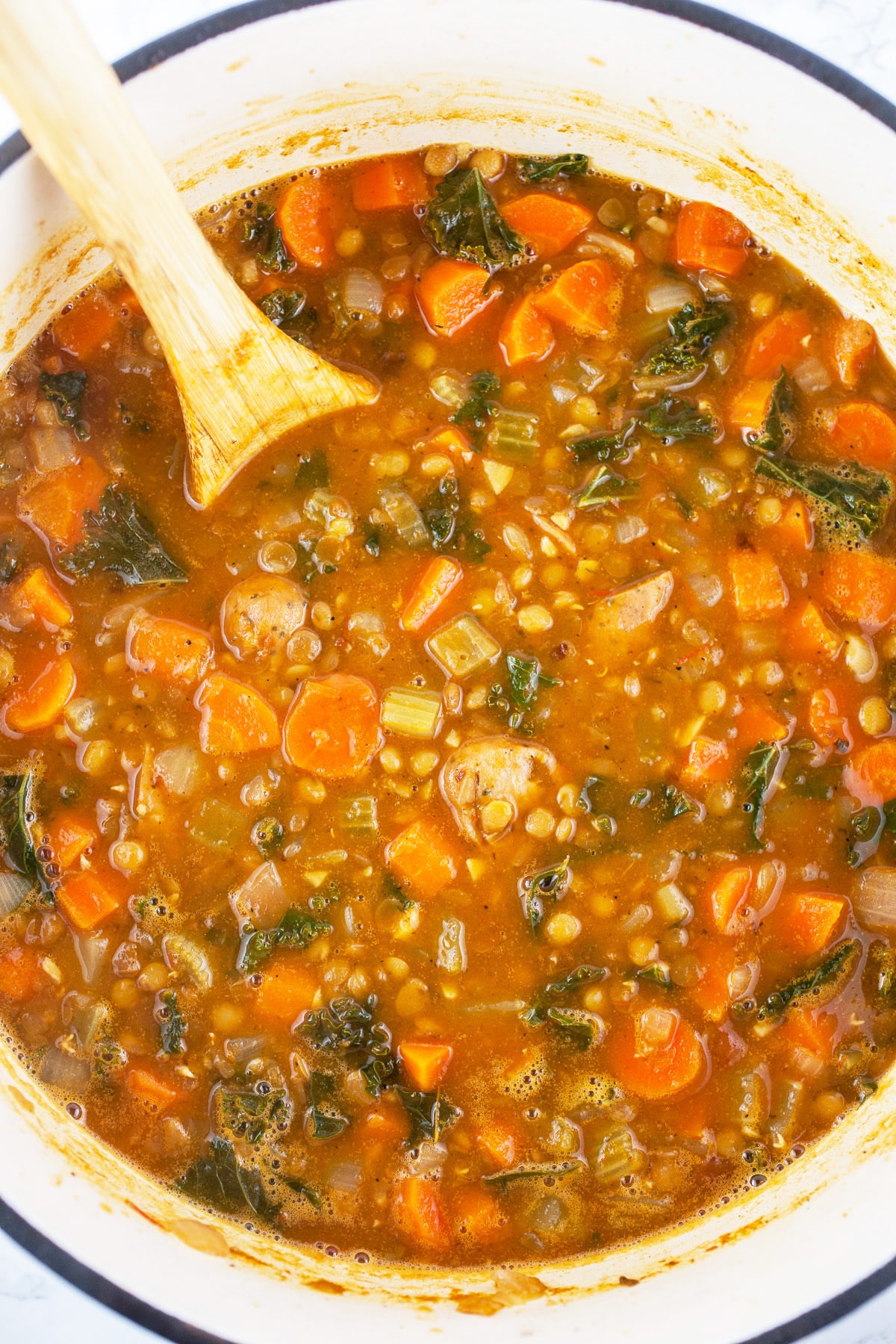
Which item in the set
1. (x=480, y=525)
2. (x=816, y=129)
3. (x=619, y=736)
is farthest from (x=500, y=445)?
(x=816, y=129)

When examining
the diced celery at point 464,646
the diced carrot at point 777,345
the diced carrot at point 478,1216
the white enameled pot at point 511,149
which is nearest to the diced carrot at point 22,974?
the white enameled pot at point 511,149

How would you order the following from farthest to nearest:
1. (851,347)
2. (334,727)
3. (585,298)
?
1. (851,347)
2. (585,298)
3. (334,727)

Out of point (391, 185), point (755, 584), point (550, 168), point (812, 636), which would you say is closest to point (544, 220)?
point (550, 168)

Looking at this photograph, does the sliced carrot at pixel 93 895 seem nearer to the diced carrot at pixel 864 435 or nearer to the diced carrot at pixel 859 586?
the diced carrot at pixel 859 586

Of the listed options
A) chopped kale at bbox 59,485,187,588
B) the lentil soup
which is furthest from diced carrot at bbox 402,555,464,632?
chopped kale at bbox 59,485,187,588

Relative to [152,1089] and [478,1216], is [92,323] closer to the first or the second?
[152,1089]

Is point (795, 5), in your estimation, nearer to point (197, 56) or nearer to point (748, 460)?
point (748, 460)
